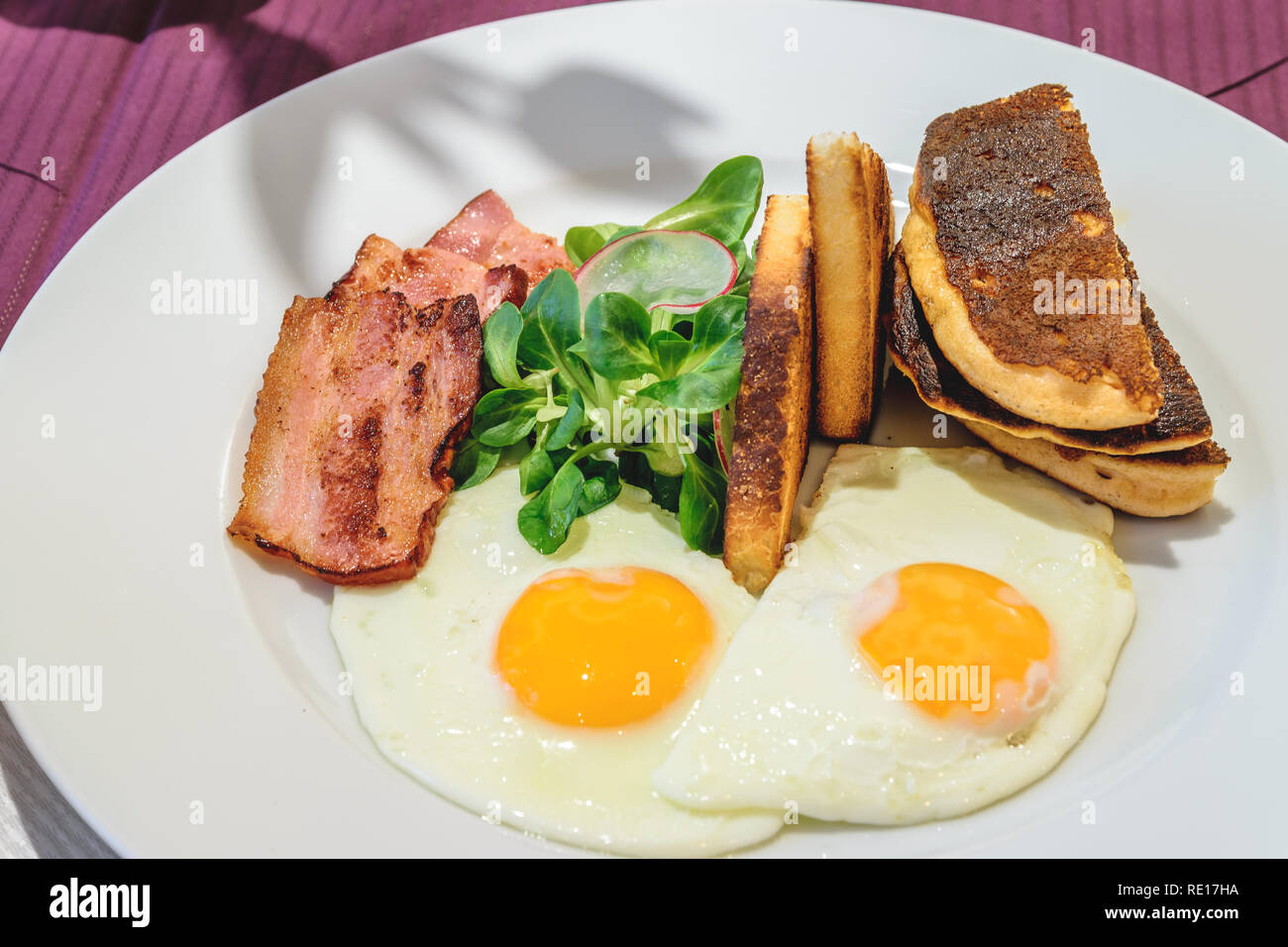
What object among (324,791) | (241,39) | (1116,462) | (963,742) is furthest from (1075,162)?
(241,39)

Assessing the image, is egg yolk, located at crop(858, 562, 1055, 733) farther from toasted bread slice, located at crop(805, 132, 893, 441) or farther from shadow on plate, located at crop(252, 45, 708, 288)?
shadow on plate, located at crop(252, 45, 708, 288)

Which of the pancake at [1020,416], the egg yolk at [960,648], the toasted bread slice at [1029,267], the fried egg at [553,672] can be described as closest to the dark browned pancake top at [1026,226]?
the toasted bread slice at [1029,267]

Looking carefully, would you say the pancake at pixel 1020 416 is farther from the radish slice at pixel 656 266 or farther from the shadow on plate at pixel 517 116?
the shadow on plate at pixel 517 116

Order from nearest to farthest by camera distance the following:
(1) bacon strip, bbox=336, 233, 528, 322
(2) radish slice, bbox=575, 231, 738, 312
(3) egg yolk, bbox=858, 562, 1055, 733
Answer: (3) egg yolk, bbox=858, 562, 1055, 733 < (2) radish slice, bbox=575, 231, 738, 312 < (1) bacon strip, bbox=336, 233, 528, 322

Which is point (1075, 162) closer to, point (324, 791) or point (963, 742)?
point (963, 742)

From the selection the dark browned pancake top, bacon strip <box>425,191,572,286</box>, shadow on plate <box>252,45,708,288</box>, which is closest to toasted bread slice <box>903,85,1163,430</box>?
the dark browned pancake top

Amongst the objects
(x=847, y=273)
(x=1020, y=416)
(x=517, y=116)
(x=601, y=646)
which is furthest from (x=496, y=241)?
(x=1020, y=416)

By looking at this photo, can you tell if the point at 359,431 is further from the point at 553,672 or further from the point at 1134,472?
the point at 1134,472
